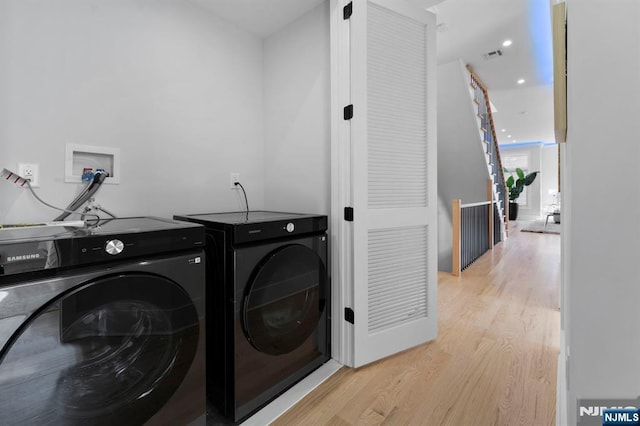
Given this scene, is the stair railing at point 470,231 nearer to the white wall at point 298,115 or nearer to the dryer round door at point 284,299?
the white wall at point 298,115

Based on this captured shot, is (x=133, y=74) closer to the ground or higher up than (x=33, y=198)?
higher up

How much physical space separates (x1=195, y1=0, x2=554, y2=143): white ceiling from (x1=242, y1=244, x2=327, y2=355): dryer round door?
5.21 feet

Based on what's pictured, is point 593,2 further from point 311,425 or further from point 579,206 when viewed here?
point 311,425

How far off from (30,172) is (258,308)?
1207 mm

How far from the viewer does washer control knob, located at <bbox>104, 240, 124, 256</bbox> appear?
36.8 inches

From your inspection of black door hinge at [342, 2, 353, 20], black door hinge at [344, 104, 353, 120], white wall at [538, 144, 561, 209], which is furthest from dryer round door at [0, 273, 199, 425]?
white wall at [538, 144, 561, 209]

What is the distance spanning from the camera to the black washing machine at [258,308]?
1.30 m

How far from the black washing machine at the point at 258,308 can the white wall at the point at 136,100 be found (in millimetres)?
447

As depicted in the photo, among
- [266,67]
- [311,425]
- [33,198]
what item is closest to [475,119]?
[266,67]

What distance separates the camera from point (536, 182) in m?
11.4

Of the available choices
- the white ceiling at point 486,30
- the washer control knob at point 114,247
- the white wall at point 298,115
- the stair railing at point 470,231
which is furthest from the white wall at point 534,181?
the washer control knob at point 114,247

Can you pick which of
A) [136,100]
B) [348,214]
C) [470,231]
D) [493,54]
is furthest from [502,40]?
[136,100]

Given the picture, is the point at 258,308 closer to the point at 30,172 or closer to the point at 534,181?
the point at 30,172

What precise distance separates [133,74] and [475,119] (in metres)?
4.25
